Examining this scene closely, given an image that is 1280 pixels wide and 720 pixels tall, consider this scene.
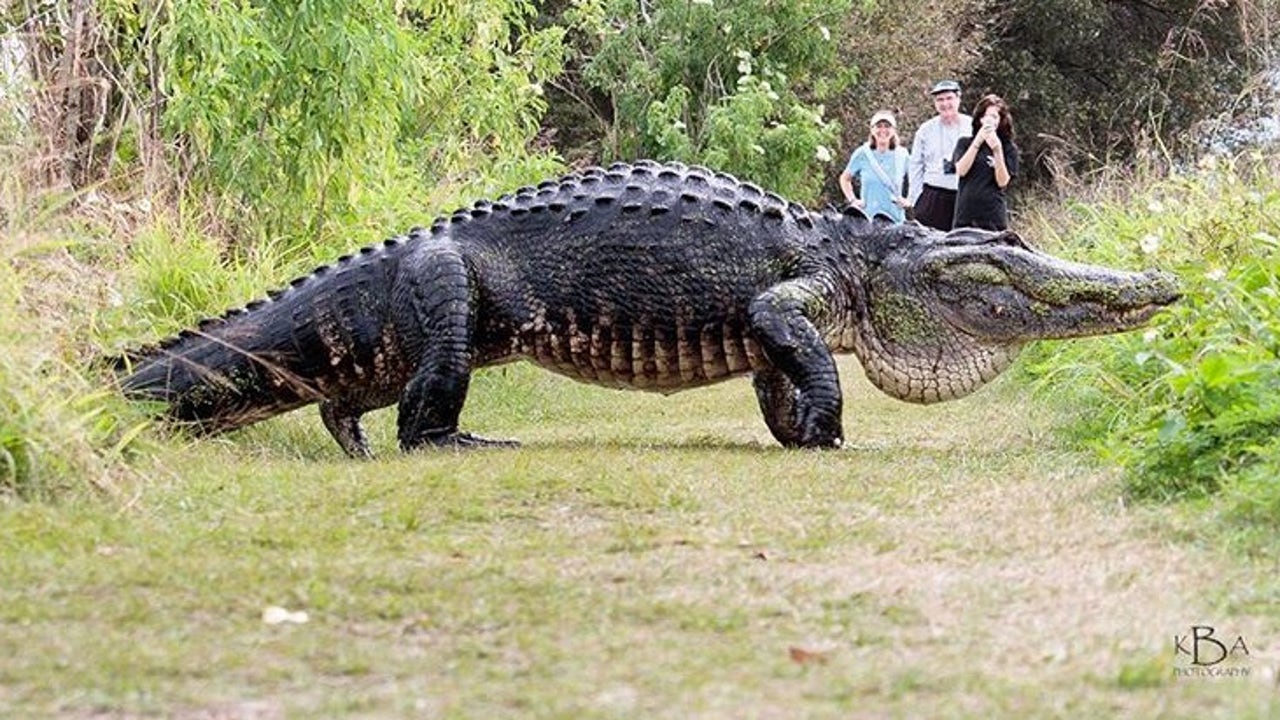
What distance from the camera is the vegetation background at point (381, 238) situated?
414cm

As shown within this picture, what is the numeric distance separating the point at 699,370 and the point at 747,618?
3.99 meters

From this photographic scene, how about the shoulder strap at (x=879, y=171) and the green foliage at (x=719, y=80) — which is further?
the green foliage at (x=719, y=80)

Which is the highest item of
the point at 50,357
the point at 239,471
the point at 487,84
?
the point at 487,84

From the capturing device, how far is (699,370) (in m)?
7.83

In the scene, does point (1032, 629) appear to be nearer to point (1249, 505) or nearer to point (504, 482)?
point (1249, 505)

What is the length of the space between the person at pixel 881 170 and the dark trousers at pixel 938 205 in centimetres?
67

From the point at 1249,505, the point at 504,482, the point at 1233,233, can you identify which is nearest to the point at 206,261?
the point at 504,482

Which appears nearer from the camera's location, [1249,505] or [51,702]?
[51,702]

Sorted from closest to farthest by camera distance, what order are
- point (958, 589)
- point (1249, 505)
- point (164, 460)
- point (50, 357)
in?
point (958, 589) → point (1249, 505) → point (50, 357) → point (164, 460)

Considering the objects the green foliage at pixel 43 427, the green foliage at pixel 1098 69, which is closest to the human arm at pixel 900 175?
the green foliage at pixel 43 427

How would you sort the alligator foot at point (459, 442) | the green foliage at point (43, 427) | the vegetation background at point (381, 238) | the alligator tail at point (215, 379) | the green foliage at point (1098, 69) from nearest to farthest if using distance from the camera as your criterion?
the vegetation background at point (381, 238), the green foliage at point (43, 427), the alligator tail at point (215, 379), the alligator foot at point (459, 442), the green foliage at point (1098, 69)

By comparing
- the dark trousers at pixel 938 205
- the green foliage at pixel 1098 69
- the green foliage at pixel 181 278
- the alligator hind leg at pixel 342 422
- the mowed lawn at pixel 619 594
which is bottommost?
the alligator hind leg at pixel 342 422

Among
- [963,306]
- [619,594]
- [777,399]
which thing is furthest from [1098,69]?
[619,594]

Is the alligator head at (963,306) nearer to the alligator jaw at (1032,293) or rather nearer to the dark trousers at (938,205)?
the alligator jaw at (1032,293)
